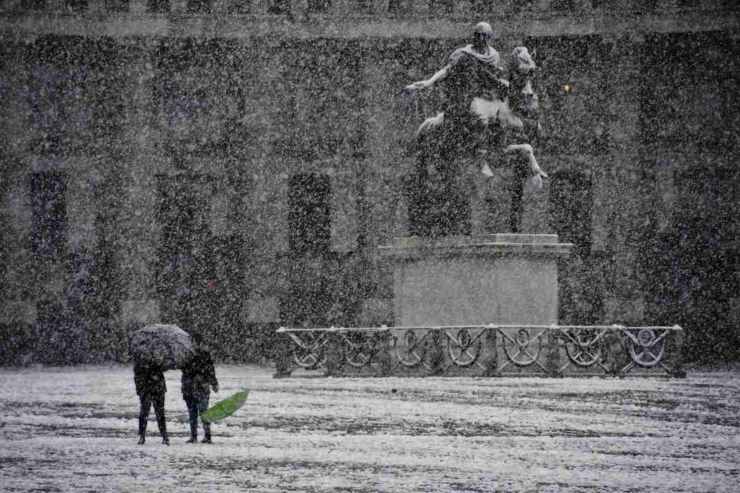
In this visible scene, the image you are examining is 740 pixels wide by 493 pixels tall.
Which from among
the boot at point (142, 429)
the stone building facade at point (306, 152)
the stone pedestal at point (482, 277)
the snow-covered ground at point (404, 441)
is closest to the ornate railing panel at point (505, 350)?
the stone pedestal at point (482, 277)

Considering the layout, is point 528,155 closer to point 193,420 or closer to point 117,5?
point 193,420

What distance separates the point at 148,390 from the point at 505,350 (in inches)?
463

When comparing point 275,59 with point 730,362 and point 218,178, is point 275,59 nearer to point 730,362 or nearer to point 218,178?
point 218,178

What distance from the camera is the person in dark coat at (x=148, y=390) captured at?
14.3m

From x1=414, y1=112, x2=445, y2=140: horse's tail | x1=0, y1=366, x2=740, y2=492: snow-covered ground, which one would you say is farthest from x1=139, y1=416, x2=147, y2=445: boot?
x1=414, y1=112, x2=445, y2=140: horse's tail

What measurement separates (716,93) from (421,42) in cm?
989

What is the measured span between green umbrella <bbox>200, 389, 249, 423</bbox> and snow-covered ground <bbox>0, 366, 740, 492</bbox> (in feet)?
1.18

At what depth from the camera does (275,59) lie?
45500mm

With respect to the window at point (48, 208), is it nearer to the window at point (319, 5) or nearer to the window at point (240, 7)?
the window at point (240, 7)

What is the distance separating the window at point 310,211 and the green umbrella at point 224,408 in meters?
31.1

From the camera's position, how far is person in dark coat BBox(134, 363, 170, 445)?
14.3m

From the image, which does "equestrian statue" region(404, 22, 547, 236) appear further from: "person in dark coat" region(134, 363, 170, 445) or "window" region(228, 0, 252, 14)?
"window" region(228, 0, 252, 14)

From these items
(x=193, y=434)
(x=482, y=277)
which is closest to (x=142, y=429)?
(x=193, y=434)

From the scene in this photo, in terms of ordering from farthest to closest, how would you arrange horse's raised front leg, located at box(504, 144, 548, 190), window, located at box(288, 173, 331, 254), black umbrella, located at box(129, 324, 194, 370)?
window, located at box(288, 173, 331, 254) → horse's raised front leg, located at box(504, 144, 548, 190) → black umbrella, located at box(129, 324, 194, 370)
